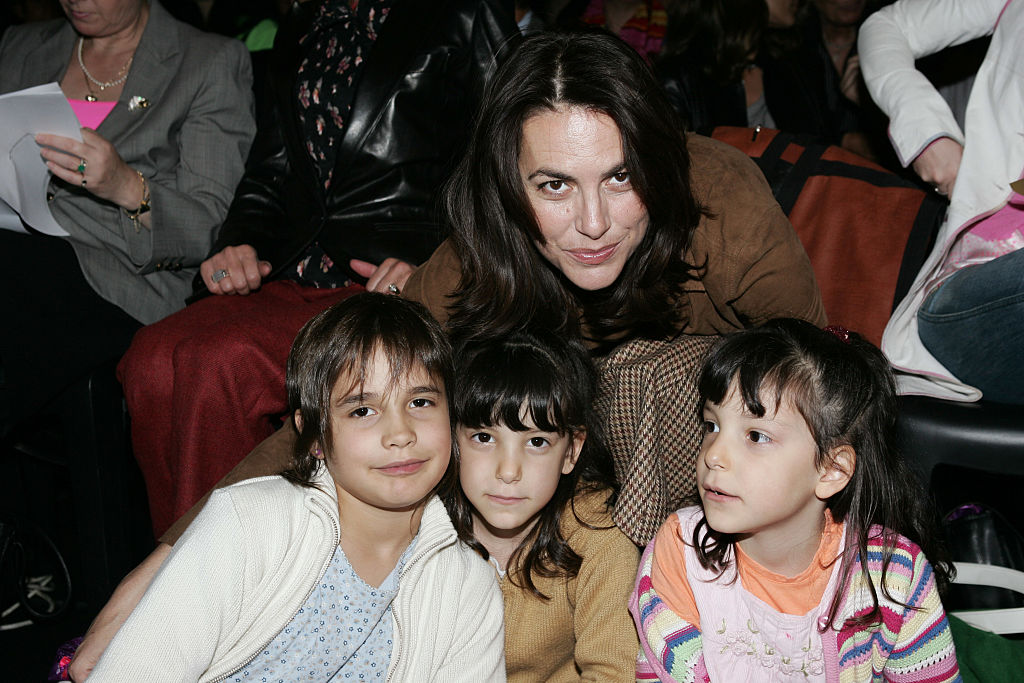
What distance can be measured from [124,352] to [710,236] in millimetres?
1247

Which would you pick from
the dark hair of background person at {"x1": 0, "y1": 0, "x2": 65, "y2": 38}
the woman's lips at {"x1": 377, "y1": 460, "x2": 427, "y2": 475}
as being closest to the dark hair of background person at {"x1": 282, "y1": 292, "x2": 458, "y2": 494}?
the woman's lips at {"x1": 377, "y1": 460, "x2": 427, "y2": 475}

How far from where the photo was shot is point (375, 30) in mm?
2119

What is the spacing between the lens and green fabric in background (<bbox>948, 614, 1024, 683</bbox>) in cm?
150

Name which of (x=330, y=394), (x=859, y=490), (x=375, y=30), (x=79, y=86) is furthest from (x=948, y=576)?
(x=79, y=86)

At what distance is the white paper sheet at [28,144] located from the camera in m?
1.89

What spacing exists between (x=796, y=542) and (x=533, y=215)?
667mm

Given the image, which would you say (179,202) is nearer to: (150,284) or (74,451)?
(150,284)

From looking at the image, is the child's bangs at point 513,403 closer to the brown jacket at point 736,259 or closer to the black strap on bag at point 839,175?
the brown jacket at point 736,259

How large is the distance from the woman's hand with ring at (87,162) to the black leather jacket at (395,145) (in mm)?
254

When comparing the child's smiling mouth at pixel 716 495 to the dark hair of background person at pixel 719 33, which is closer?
the child's smiling mouth at pixel 716 495

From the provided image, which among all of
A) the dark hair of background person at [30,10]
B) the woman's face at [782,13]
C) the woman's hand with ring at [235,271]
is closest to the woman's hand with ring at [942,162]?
the woman's face at [782,13]

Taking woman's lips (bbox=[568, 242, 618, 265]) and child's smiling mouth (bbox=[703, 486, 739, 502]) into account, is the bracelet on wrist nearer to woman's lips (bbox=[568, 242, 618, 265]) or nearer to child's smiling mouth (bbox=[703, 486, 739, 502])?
woman's lips (bbox=[568, 242, 618, 265])

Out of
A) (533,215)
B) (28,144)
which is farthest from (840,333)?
(28,144)

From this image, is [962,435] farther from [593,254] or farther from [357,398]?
[357,398]
